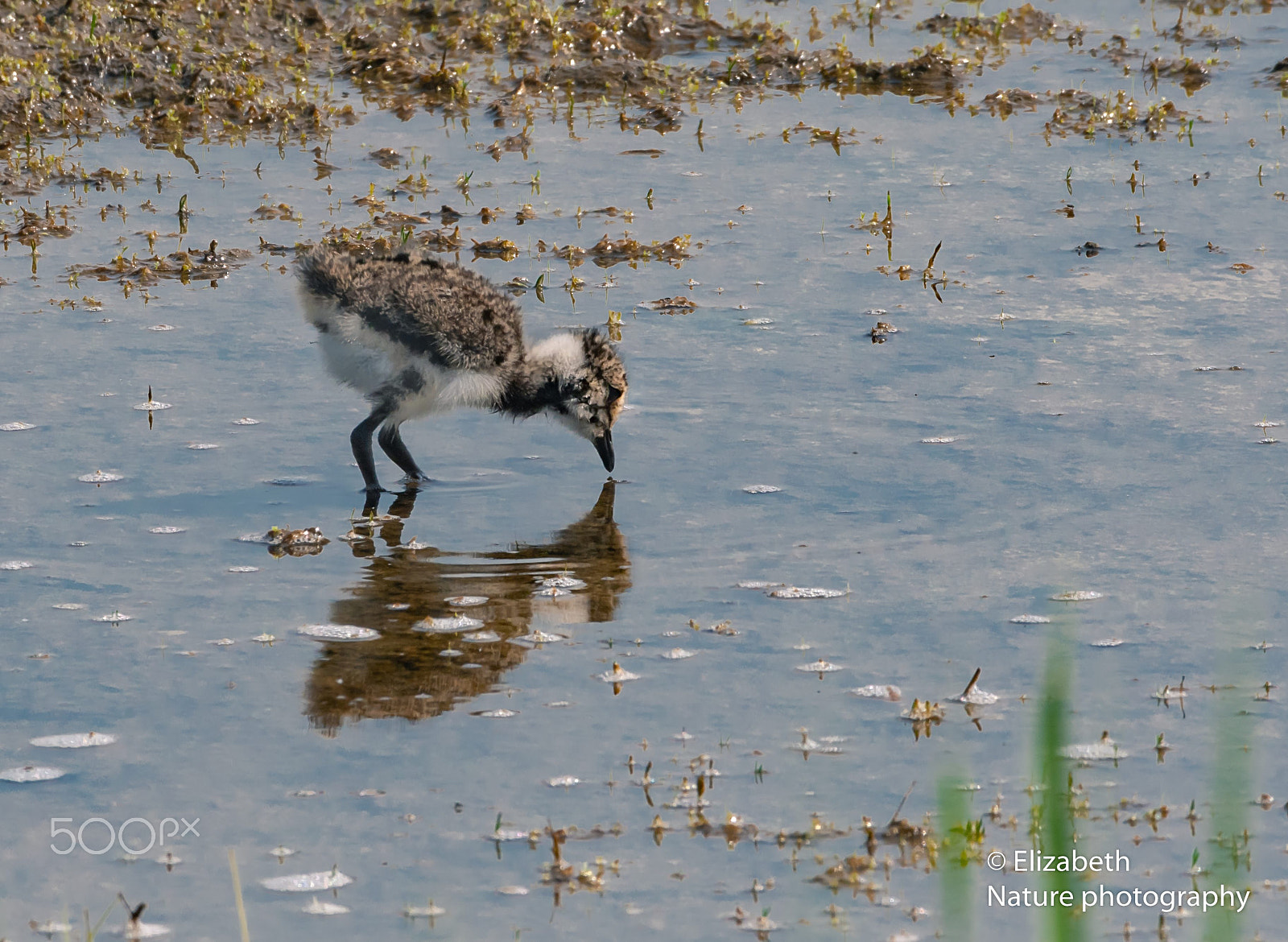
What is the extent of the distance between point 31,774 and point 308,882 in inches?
44.6

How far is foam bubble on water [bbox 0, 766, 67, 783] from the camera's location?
5.20 meters

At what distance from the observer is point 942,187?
12477 mm

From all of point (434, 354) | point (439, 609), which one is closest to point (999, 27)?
point (434, 354)

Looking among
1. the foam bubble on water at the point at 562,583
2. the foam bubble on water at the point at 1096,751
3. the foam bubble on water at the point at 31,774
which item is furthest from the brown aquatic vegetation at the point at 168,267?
the foam bubble on water at the point at 1096,751

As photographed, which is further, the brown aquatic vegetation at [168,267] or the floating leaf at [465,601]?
the brown aquatic vegetation at [168,267]

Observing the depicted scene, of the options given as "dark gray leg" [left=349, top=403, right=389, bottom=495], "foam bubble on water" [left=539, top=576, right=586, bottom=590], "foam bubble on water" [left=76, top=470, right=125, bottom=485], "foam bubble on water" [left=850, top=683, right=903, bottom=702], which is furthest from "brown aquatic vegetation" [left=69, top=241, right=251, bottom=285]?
"foam bubble on water" [left=850, top=683, right=903, bottom=702]

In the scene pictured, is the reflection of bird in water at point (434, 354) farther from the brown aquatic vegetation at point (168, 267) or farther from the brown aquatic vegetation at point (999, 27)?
the brown aquatic vegetation at point (999, 27)

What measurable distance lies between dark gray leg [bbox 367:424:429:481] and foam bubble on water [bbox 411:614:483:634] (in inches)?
73.0

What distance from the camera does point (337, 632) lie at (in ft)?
20.9

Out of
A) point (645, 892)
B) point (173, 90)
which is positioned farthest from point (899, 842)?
point (173, 90)

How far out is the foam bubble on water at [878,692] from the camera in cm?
580

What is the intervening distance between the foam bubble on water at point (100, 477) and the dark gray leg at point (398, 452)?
1.25 metres

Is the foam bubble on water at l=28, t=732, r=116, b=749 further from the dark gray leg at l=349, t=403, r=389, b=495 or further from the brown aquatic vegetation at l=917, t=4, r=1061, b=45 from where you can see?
the brown aquatic vegetation at l=917, t=4, r=1061, b=45

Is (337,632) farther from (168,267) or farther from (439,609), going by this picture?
(168,267)
